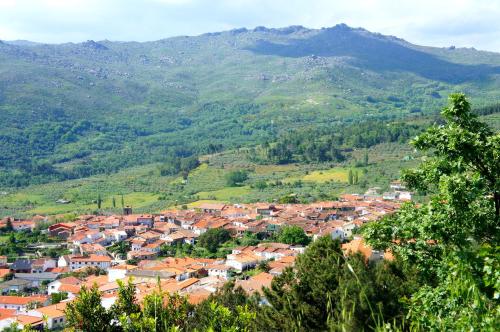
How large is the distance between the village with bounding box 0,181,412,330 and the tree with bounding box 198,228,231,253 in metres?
0.59

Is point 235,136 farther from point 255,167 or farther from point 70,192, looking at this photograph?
point 70,192

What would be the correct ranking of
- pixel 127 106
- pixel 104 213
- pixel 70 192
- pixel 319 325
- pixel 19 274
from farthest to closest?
pixel 127 106 → pixel 70 192 → pixel 104 213 → pixel 19 274 → pixel 319 325

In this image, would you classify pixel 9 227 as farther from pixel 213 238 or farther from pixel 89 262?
pixel 213 238

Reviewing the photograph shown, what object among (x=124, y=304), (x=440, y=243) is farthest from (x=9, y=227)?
(x=440, y=243)

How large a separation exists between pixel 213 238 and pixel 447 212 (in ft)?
131

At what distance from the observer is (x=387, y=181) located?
69688mm

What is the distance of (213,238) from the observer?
44.9 metres

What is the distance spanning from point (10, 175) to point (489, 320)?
106659 mm

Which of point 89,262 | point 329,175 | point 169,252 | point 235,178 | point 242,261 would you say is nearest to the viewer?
point 242,261

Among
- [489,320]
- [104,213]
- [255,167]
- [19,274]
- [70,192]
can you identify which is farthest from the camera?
[255,167]

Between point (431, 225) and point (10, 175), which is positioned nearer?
point (431, 225)

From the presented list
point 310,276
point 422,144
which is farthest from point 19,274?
point 422,144

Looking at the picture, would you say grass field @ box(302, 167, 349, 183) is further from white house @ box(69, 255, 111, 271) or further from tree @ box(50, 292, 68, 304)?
tree @ box(50, 292, 68, 304)

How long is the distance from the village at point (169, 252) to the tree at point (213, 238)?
59 cm
